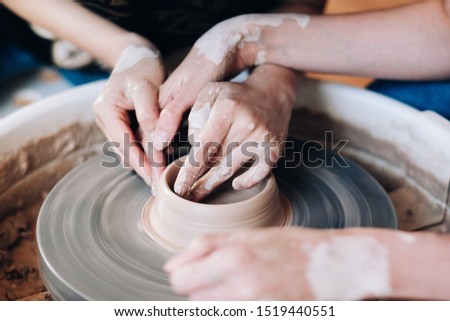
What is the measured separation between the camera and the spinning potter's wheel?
1.09 m

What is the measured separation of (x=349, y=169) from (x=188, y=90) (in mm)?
458

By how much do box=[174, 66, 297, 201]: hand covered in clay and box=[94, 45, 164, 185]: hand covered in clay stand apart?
0.12 meters

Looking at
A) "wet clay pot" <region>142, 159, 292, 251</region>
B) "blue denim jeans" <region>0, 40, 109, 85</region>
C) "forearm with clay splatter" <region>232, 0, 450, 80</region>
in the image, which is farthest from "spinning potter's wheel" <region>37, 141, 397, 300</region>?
"blue denim jeans" <region>0, 40, 109, 85</region>

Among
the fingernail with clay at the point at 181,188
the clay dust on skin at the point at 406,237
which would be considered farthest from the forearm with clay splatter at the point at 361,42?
the clay dust on skin at the point at 406,237

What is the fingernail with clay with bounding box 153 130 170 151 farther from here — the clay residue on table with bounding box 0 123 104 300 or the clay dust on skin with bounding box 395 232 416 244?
the clay dust on skin with bounding box 395 232 416 244

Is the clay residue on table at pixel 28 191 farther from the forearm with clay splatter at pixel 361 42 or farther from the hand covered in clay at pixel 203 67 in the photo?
the forearm with clay splatter at pixel 361 42

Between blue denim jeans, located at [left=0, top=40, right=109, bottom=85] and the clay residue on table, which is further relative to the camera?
blue denim jeans, located at [left=0, top=40, right=109, bottom=85]

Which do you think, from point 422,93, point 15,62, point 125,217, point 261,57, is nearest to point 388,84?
point 422,93

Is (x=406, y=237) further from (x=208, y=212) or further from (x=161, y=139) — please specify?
(x=161, y=139)

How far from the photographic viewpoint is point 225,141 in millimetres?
1193

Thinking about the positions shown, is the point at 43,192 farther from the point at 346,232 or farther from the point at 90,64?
the point at 346,232

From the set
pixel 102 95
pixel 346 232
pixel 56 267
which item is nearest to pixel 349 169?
pixel 346 232

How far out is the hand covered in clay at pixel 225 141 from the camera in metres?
1.16

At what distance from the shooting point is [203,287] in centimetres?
85
